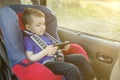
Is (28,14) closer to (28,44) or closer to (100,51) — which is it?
(28,44)

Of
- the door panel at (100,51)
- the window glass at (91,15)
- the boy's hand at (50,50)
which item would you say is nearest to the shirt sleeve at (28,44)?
the boy's hand at (50,50)

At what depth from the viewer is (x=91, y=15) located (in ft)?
8.27

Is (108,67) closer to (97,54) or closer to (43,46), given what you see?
(97,54)

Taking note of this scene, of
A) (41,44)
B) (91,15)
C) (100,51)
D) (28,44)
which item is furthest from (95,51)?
(28,44)

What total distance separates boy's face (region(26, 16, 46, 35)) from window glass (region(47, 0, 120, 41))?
0.61 metres

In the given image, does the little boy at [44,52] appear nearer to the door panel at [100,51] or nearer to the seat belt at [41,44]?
the seat belt at [41,44]

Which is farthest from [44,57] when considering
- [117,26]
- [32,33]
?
[117,26]

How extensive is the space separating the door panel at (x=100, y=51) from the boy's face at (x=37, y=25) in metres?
0.50

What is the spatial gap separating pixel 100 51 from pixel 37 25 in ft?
2.01

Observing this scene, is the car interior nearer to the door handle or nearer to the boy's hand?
the door handle

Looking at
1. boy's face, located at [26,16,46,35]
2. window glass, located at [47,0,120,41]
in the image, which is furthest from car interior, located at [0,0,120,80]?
boy's face, located at [26,16,46,35]

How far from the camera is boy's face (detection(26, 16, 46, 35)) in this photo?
1983mm

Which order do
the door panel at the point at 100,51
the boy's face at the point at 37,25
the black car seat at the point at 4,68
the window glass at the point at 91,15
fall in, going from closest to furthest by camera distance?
the black car seat at the point at 4,68 < the boy's face at the point at 37,25 < the door panel at the point at 100,51 < the window glass at the point at 91,15

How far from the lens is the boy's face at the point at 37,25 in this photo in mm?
1983
